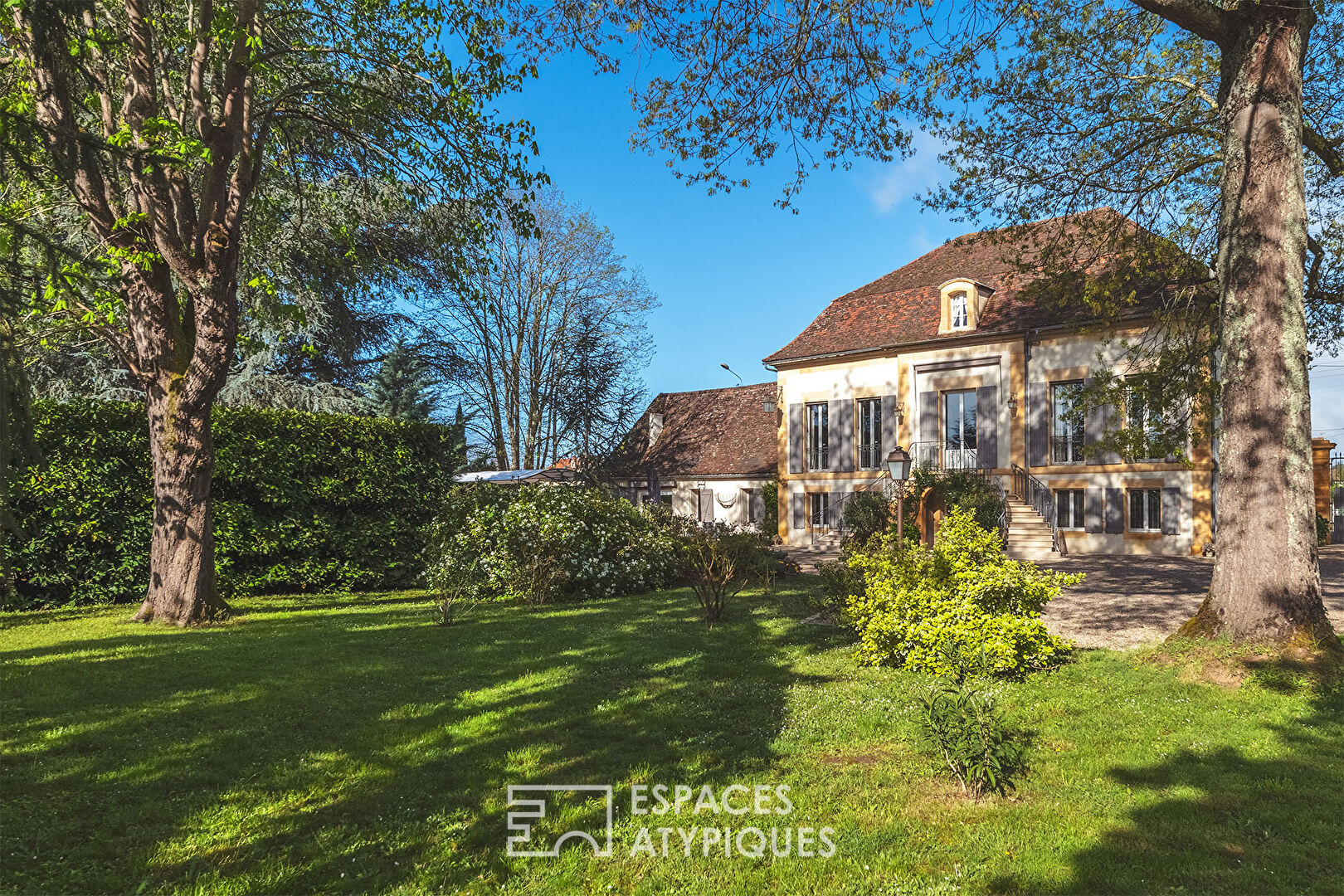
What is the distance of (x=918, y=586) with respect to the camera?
781 centimetres

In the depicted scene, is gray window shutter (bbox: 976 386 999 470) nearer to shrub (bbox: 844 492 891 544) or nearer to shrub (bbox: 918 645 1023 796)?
shrub (bbox: 844 492 891 544)

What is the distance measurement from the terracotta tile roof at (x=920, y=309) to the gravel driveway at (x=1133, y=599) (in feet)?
23.3

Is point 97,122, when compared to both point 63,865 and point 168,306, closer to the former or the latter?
point 168,306

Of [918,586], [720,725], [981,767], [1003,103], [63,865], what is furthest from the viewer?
[1003,103]

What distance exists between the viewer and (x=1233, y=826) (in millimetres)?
3861

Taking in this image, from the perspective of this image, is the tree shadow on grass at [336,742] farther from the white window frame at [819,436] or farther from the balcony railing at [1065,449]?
the white window frame at [819,436]

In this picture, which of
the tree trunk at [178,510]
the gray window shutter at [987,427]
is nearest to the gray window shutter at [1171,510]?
the gray window shutter at [987,427]

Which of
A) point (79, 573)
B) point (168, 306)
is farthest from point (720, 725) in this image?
point (79, 573)

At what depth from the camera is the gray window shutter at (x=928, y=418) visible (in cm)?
2352

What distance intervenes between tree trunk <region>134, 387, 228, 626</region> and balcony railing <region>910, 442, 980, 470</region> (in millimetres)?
18638

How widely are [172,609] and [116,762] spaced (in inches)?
212

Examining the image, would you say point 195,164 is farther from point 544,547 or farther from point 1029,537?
point 1029,537

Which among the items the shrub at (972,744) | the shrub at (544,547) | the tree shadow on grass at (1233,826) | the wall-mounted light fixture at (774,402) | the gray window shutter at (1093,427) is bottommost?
the tree shadow on grass at (1233,826)

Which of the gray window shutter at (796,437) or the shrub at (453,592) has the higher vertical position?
the gray window shutter at (796,437)
